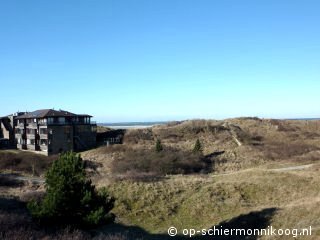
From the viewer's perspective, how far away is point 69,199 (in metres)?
23.9

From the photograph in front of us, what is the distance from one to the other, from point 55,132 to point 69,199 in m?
52.1

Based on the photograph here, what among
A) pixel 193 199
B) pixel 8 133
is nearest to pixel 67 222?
pixel 193 199

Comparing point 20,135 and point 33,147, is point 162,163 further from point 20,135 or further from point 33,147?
point 20,135

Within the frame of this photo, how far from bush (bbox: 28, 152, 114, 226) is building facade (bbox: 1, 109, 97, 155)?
49156mm

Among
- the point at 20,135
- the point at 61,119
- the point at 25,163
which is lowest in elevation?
the point at 25,163

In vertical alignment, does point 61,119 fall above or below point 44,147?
above

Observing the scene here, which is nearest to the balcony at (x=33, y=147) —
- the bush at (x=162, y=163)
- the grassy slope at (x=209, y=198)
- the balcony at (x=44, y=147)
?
the balcony at (x=44, y=147)

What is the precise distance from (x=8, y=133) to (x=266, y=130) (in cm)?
5425

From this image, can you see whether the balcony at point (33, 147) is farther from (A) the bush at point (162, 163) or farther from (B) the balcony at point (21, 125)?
(A) the bush at point (162, 163)

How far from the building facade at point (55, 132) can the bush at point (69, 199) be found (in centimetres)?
4916

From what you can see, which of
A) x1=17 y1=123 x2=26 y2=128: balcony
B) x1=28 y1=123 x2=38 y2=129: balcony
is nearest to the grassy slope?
x1=28 y1=123 x2=38 y2=129: balcony

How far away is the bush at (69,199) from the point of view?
23.2 m

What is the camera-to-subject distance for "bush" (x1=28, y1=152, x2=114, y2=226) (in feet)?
76.2

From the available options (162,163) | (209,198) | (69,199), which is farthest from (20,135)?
(69,199)
